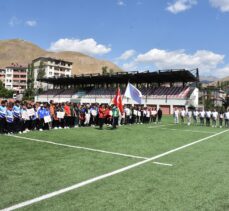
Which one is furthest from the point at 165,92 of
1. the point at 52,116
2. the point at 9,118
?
the point at 9,118

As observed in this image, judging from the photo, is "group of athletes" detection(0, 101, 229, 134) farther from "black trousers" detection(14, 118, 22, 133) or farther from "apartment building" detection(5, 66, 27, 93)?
"apartment building" detection(5, 66, 27, 93)

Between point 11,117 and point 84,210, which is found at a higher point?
point 11,117

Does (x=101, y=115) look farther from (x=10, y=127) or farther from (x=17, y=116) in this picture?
(x=10, y=127)

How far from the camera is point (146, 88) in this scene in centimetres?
6153

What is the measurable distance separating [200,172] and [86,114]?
14779 mm

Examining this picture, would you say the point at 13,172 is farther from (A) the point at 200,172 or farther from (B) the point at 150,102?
(B) the point at 150,102

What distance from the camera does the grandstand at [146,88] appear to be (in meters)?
53.8

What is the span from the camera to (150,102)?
5728 centimetres

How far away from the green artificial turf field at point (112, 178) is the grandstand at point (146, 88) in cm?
4235

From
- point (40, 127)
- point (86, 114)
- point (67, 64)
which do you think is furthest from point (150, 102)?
point (67, 64)

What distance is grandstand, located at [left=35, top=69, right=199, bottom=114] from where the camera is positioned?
177 feet

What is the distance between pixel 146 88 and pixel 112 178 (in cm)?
5521

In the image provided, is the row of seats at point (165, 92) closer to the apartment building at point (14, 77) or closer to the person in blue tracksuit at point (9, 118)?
the person in blue tracksuit at point (9, 118)

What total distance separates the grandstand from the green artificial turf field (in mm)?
42351
